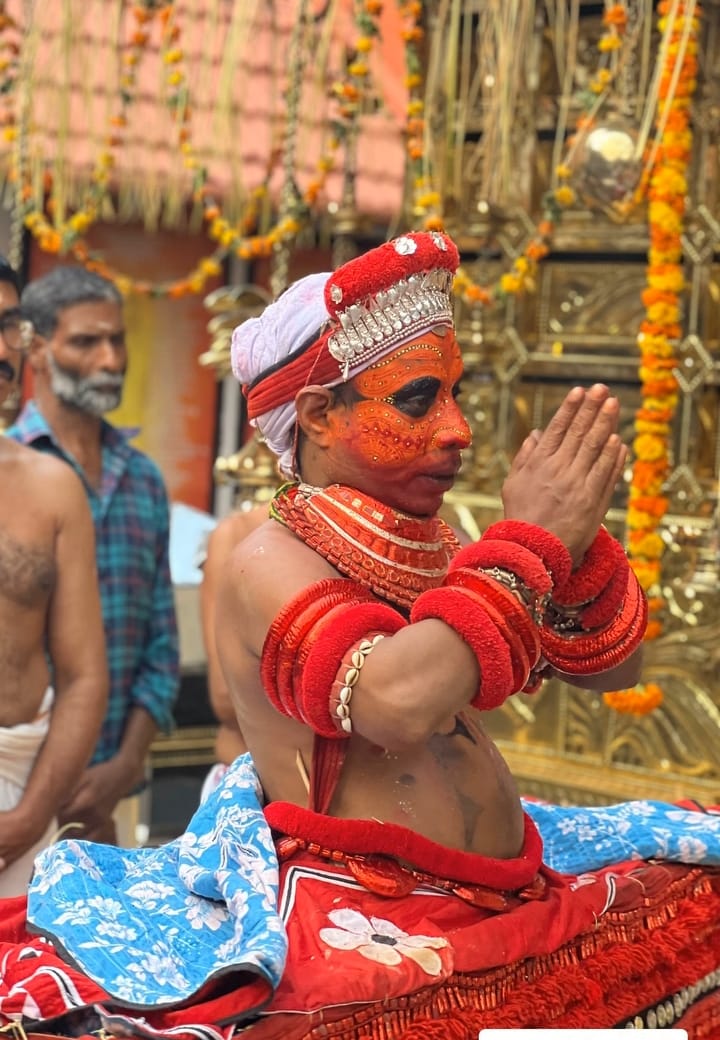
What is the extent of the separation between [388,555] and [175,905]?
0.61 m

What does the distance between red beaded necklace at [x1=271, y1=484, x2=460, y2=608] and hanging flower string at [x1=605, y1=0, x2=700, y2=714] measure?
9.21 feet

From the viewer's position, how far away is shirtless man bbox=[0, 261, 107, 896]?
129 inches

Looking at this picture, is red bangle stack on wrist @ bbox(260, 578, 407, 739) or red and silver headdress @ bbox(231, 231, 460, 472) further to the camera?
red and silver headdress @ bbox(231, 231, 460, 472)

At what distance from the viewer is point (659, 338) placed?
16.7 ft

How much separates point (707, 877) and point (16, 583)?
1.56 metres

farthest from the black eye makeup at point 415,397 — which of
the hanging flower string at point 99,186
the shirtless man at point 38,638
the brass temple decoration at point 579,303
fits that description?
the hanging flower string at point 99,186

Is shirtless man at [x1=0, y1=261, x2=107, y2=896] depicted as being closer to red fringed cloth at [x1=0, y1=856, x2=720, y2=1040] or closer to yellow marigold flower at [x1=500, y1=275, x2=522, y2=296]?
red fringed cloth at [x1=0, y1=856, x2=720, y2=1040]

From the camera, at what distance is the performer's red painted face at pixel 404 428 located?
228 cm

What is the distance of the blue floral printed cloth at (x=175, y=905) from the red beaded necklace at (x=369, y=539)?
393 mm

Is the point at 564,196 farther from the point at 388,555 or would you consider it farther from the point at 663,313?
the point at 388,555

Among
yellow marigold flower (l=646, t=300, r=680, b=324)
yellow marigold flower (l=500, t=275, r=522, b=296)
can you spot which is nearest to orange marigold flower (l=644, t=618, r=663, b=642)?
yellow marigold flower (l=646, t=300, r=680, b=324)

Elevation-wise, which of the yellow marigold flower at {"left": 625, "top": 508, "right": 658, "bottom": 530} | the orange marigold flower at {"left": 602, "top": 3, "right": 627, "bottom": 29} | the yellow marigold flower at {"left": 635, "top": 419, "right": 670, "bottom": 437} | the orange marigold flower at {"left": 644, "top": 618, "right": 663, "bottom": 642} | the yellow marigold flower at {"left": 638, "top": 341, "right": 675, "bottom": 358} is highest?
the orange marigold flower at {"left": 602, "top": 3, "right": 627, "bottom": 29}

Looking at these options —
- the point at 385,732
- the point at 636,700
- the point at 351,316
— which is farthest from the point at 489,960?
the point at 636,700

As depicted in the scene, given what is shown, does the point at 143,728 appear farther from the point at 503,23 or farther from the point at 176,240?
the point at 176,240
